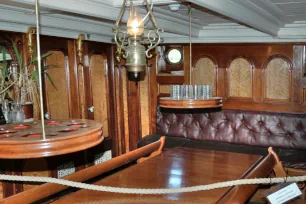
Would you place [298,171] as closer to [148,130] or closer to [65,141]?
[148,130]

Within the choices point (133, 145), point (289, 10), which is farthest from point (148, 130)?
point (289, 10)

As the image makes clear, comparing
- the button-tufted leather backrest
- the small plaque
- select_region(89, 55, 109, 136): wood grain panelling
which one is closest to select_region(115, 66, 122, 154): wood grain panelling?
select_region(89, 55, 109, 136): wood grain panelling

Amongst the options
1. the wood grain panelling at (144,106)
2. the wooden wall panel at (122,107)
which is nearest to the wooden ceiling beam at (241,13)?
the wood grain panelling at (144,106)

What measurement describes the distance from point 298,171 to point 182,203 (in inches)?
80.4

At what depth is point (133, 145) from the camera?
211 inches

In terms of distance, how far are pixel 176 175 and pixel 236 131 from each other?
2.25m

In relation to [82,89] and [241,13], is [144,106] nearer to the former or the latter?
[82,89]

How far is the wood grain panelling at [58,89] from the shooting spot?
4.02 m

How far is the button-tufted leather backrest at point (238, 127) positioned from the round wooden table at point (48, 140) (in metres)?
3.20

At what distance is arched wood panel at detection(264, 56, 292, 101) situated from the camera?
442 centimetres

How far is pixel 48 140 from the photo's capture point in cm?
148

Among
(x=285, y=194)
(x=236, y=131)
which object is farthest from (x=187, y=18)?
(x=285, y=194)

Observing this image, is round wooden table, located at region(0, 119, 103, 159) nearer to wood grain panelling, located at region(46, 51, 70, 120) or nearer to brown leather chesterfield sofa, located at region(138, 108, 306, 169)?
wood grain panelling, located at region(46, 51, 70, 120)

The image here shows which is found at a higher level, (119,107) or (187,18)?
(187,18)
